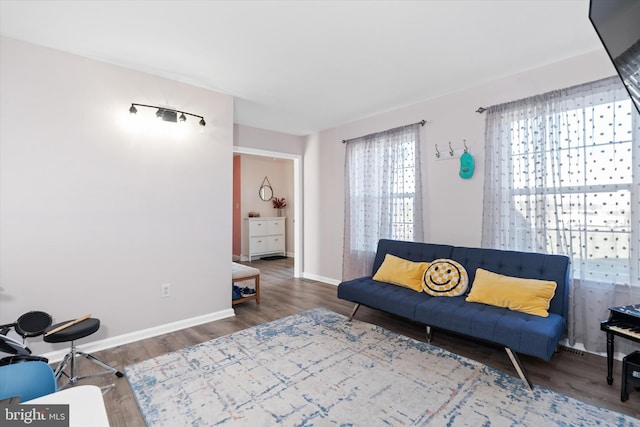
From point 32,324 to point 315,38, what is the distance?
9.11 feet

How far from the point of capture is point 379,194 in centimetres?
412

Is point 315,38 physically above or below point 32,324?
above

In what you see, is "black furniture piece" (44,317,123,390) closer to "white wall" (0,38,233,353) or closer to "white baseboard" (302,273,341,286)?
"white wall" (0,38,233,353)

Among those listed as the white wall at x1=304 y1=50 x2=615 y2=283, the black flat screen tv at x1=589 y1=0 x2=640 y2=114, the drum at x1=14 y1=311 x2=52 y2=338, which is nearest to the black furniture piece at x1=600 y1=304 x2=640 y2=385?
the white wall at x1=304 y1=50 x2=615 y2=283

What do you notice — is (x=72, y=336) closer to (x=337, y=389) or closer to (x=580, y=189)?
(x=337, y=389)

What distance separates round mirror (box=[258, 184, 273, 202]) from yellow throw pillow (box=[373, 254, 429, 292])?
15.2ft

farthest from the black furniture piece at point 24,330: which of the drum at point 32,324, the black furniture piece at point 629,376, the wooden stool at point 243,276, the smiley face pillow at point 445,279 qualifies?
the black furniture piece at point 629,376

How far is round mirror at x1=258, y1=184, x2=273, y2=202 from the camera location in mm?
7406

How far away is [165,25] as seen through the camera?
214 cm

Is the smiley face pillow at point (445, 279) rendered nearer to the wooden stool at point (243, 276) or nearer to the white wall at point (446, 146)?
the white wall at point (446, 146)

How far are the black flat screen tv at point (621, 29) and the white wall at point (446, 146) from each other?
68.8 inches

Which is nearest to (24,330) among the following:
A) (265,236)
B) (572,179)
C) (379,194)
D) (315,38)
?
(315,38)

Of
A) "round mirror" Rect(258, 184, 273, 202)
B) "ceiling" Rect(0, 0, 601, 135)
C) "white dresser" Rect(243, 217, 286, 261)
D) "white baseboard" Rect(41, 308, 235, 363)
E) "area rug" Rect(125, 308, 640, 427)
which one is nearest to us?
"area rug" Rect(125, 308, 640, 427)

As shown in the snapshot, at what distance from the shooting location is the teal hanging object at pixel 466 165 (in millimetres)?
3162
